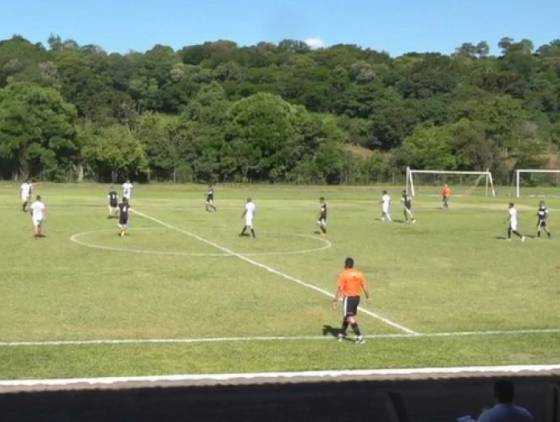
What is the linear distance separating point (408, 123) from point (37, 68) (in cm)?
6032

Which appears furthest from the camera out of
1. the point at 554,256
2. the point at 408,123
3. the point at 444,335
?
the point at 408,123

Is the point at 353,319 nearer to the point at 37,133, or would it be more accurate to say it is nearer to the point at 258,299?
the point at 258,299

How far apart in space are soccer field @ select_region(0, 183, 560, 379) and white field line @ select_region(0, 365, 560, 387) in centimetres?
101

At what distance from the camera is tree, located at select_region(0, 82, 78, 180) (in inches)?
4058

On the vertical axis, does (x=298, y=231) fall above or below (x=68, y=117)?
below

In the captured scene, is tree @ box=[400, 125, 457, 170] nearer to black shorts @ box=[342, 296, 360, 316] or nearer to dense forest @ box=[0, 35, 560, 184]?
dense forest @ box=[0, 35, 560, 184]

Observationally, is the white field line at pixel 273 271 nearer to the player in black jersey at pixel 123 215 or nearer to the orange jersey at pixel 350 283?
the orange jersey at pixel 350 283

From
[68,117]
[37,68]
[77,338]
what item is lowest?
[77,338]

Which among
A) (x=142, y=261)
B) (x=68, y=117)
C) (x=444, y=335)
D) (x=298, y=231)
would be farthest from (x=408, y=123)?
→ (x=444, y=335)

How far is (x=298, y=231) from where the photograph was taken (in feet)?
138

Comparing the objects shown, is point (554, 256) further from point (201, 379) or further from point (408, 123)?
point (408, 123)

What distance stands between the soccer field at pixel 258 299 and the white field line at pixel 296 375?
1.01 metres

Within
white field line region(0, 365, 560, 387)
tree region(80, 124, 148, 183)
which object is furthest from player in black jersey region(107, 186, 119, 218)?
tree region(80, 124, 148, 183)

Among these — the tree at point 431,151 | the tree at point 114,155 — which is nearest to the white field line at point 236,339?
the tree at point 114,155
